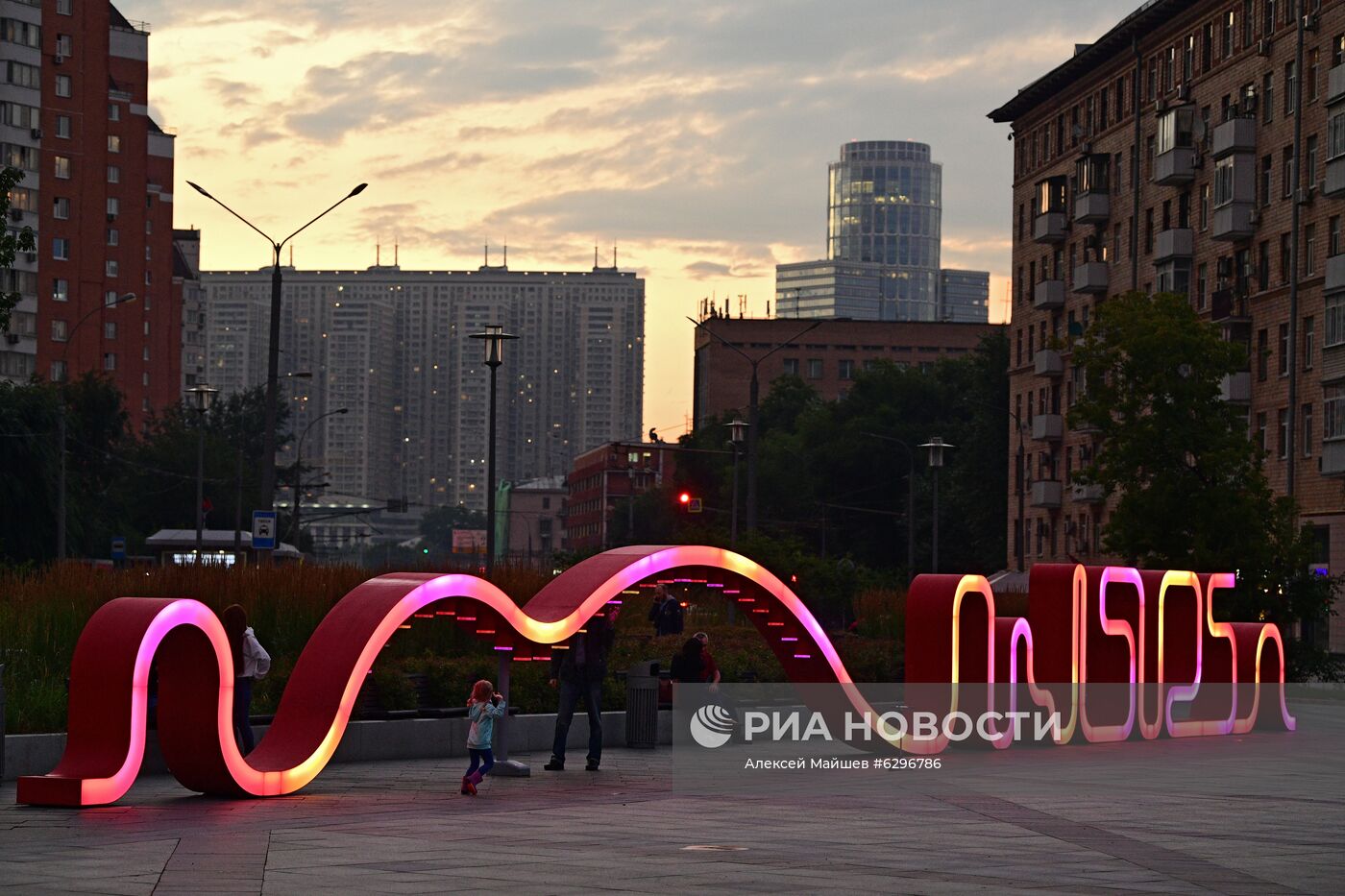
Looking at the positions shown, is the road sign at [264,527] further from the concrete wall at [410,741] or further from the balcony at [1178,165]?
the balcony at [1178,165]

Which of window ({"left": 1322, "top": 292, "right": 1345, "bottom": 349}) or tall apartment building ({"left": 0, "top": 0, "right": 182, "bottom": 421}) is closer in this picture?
window ({"left": 1322, "top": 292, "right": 1345, "bottom": 349})

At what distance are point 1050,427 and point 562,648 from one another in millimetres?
62258

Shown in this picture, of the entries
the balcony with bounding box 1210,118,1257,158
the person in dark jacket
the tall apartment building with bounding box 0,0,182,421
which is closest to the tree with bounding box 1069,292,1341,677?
the balcony with bounding box 1210,118,1257,158

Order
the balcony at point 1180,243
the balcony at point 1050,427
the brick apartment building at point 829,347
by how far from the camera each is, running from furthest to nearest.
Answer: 1. the brick apartment building at point 829,347
2. the balcony at point 1050,427
3. the balcony at point 1180,243

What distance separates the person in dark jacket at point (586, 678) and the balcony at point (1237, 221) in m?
46.6

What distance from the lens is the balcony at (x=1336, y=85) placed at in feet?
181

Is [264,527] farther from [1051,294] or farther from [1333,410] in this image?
[1051,294]

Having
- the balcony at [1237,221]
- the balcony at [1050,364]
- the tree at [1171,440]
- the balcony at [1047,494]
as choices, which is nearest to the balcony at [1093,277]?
the balcony at [1050,364]

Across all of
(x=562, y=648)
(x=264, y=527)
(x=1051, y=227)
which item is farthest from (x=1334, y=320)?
(x=562, y=648)

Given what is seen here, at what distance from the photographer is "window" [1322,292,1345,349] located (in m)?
55.7

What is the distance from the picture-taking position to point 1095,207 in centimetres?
7625

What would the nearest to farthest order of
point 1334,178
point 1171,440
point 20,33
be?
point 1171,440 → point 1334,178 → point 20,33

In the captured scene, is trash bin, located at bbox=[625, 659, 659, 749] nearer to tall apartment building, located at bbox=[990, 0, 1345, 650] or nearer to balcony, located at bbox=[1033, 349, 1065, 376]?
tall apartment building, located at bbox=[990, 0, 1345, 650]

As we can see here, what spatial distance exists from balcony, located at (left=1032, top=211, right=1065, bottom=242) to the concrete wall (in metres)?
57.2
